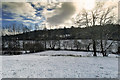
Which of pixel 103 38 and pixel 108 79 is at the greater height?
pixel 103 38

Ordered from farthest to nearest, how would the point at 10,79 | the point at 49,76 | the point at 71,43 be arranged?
the point at 71,43, the point at 49,76, the point at 10,79

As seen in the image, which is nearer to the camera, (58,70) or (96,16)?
(58,70)

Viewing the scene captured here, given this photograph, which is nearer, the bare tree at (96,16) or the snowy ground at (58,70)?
the snowy ground at (58,70)

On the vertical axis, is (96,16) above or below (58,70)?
above

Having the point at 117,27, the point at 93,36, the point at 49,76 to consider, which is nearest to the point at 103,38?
the point at 93,36

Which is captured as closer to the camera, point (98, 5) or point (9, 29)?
point (98, 5)

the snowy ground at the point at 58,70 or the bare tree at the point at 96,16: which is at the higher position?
the bare tree at the point at 96,16

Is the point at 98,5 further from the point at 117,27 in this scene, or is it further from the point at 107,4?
the point at 117,27

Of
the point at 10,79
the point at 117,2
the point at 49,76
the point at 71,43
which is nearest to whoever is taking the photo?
the point at 10,79

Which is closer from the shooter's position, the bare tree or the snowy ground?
the snowy ground

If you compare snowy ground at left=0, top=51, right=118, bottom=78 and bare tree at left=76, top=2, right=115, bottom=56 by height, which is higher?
bare tree at left=76, top=2, right=115, bottom=56

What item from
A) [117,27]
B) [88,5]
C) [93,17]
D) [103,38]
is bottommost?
[103,38]

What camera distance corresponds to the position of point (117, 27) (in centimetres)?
987

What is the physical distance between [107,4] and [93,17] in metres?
2.77
